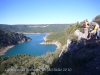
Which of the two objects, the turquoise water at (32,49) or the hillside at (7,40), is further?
the hillside at (7,40)

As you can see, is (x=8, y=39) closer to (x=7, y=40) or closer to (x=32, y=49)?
(x=7, y=40)

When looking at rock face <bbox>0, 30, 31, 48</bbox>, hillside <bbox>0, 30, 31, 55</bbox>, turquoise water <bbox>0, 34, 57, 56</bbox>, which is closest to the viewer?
turquoise water <bbox>0, 34, 57, 56</bbox>

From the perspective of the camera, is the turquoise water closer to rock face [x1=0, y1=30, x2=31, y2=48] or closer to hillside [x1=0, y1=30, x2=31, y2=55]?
hillside [x1=0, y1=30, x2=31, y2=55]

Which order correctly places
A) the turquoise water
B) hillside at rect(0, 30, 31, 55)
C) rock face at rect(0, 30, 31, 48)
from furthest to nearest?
1. rock face at rect(0, 30, 31, 48)
2. hillside at rect(0, 30, 31, 55)
3. the turquoise water

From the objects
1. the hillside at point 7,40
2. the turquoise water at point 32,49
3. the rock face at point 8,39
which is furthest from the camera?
the rock face at point 8,39

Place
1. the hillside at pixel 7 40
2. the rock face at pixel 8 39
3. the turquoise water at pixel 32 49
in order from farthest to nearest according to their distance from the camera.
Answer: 1. the rock face at pixel 8 39
2. the hillside at pixel 7 40
3. the turquoise water at pixel 32 49

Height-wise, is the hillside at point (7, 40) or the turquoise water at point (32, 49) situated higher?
the hillside at point (7, 40)

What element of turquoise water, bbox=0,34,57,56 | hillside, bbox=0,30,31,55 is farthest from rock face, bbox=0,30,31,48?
turquoise water, bbox=0,34,57,56

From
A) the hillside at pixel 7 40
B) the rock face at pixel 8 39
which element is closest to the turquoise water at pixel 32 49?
the hillside at pixel 7 40

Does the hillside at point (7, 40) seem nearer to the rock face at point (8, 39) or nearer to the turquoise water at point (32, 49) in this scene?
the rock face at point (8, 39)

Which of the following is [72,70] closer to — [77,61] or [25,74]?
[77,61]

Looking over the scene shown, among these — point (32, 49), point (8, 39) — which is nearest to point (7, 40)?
point (8, 39)
